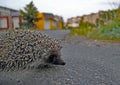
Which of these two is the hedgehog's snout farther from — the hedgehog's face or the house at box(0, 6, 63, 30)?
the house at box(0, 6, 63, 30)

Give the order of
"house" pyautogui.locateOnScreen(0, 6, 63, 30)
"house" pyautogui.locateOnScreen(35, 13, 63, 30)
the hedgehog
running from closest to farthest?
the hedgehog → "house" pyautogui.locateOnScreen(0, 6, 63, 30) → "house" pyautogui.locateOnScreen(35, 13, 63, 30)

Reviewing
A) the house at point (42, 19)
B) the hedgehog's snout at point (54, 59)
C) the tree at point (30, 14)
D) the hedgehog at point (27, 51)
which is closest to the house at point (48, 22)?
the house at point (42, 19)

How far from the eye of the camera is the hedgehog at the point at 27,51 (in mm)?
3770

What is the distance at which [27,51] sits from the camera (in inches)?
149

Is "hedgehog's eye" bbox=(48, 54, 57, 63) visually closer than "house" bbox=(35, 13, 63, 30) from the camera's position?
Yes

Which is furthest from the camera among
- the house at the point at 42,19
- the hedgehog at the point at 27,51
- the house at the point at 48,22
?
the house at the point at 48,22

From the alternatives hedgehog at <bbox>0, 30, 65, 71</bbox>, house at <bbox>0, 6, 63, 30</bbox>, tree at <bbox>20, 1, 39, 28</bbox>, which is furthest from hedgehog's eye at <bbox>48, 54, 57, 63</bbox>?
tree at <bbox>20, 1, 39, 28</bbox>

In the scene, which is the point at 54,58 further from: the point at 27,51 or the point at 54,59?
the point at 27,51

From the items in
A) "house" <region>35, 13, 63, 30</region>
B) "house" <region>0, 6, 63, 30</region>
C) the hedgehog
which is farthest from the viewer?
"house" <region>35, 13, 63, 30</region>

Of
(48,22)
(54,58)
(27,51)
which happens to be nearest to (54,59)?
(54,58)

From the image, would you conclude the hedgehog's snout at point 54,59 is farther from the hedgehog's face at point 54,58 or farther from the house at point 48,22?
the house at point 48,22

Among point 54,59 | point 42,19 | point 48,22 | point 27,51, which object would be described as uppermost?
point 42,19

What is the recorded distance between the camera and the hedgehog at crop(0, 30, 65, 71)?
Answer: 12.4ft

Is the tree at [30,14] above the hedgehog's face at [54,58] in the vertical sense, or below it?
above
